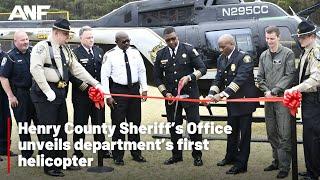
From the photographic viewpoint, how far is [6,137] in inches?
292

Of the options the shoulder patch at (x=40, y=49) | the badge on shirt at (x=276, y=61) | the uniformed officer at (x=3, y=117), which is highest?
the shoulder patch at (x=40, y=49)

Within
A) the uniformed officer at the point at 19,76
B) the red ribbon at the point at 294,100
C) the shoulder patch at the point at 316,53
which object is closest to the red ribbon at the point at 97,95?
the uniformed officer at the point at 19,76

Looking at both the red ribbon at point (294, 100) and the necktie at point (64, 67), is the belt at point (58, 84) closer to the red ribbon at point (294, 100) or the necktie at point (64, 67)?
the necktie at point (64, 67)

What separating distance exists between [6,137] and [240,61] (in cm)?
370

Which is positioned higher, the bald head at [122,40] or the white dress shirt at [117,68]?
the bald head at [122,40]

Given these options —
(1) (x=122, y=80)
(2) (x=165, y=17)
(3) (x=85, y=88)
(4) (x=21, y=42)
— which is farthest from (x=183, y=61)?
(2) (x=165, y=17)

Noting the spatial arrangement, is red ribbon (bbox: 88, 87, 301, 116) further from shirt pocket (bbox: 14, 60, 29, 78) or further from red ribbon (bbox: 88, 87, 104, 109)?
shirt pocket (bbox: 14, 60, 29, 78)

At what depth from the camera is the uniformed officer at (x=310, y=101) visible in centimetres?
544

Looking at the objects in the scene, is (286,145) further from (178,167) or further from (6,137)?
(6,137)

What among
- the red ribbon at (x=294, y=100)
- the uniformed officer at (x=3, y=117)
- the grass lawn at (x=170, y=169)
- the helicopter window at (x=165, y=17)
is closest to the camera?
the red ribbon at (x=294, y=100)

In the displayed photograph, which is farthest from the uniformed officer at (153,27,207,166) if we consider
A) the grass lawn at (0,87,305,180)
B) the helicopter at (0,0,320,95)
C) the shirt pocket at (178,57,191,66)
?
the helicopter at (0,0,320,95)

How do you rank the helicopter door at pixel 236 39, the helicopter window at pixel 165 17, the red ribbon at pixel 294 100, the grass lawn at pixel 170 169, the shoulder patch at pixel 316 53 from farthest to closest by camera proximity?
the helicopter window at pixel 165 17 → the helicopter door at pixel 236 39 → the grass lawn at pixel 170 169 → the shoulder patch at pixel 316 53 → the red ribbon at pixel 294 100

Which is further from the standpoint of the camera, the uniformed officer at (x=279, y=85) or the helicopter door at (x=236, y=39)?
the helicopter door at (x=236, y=39)

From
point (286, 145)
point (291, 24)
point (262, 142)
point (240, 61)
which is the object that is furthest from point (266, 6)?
point (286, 145)
